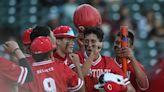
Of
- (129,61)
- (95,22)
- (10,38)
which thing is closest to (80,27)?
(95,22)

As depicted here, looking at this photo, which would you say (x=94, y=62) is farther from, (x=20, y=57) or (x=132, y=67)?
(x=20, y=57)

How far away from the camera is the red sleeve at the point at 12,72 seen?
14.8 feet

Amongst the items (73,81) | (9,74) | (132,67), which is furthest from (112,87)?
(9,74)

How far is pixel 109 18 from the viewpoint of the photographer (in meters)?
9.84

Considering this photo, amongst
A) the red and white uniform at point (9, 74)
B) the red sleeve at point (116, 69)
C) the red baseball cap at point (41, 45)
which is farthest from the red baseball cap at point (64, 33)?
the red and white uniform at point (9, 74)

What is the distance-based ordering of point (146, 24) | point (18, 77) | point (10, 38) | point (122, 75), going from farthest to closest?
point (146, 24) → point (10, 38) → point (122, 75) → point (18, 77)

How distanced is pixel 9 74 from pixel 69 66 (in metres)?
0.76

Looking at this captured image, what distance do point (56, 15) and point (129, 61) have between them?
4345mm

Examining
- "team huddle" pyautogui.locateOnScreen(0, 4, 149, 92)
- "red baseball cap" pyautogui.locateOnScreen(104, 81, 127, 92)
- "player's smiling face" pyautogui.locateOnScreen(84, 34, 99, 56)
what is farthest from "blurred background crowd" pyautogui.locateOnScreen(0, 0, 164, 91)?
"red baseball cap" pyautogui.locateOnScreen(104, 81, 127, 92)

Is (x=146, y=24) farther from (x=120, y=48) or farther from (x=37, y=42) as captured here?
(x=37, y=42)

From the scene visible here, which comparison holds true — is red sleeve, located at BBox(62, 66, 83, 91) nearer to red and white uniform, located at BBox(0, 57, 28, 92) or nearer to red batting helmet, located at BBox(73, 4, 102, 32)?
red and white uniform, located at BBox(0, 57, 28, 92)

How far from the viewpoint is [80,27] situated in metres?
5.49

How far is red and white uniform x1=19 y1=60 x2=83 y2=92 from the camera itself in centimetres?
468

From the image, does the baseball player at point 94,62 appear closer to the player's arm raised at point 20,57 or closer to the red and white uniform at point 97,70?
the red and white uniform at point 97,70
